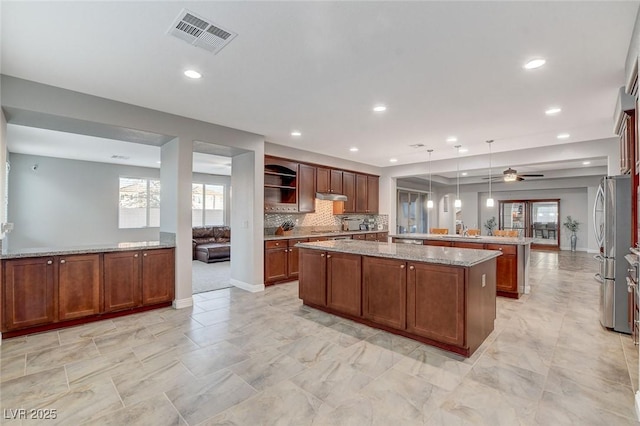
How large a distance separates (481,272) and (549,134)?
350cm

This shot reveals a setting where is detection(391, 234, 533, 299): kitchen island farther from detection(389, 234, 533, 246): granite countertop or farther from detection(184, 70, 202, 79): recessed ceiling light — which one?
detection(184, 70, 202, 79): recessed ceiling light

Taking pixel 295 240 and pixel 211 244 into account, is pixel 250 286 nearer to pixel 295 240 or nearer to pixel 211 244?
pixel 295 240

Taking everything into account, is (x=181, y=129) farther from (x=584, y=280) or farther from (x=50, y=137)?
(x=584, y=280)

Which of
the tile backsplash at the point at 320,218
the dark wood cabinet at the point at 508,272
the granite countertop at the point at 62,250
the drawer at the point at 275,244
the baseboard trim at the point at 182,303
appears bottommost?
the baseboard trim at the point at 182,303

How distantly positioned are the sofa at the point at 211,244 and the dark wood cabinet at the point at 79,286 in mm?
4273

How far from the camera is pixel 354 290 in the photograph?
142 inches

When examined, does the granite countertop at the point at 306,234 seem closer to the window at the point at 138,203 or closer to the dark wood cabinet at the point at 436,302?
the dark wood cabinet at the point at 436,302

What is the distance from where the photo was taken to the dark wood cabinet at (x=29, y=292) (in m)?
3.13

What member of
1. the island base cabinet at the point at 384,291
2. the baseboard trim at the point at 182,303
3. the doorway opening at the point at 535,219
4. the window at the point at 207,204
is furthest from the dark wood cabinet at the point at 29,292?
the doorway opening at the point at 535,219

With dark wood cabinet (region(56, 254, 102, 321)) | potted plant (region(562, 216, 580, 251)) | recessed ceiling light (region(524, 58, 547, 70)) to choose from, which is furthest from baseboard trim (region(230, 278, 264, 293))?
potted plant (region(562, 216, 580, 251))

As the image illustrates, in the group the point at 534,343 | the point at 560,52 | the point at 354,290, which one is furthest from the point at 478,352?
the point at 560,52

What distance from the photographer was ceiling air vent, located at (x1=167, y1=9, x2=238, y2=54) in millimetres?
2104

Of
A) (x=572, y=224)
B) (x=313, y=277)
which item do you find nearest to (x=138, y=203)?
(x=313, y=277)

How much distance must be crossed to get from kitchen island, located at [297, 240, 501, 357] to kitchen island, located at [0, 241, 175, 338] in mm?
2225
